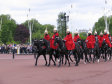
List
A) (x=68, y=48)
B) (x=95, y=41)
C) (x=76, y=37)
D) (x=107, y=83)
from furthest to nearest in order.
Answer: (x=95, y=41) < (x=76, y=37) < (x=68, y=48) < (x=107, y=83)

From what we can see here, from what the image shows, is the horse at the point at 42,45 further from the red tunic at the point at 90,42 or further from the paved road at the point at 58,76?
the red tunic at the point at 90,42

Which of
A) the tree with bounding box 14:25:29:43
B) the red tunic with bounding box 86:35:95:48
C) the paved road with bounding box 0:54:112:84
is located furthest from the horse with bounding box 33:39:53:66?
the tree with bounding box 14:25:29:43

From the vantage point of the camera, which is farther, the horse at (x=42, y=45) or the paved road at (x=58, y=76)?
the horse at (x=42, y=45)

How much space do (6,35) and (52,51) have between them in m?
63.1

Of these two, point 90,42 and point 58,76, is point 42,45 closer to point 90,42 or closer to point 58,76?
point 90,42

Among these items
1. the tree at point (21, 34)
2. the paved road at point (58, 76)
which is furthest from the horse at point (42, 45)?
the tree at point (21, 34)

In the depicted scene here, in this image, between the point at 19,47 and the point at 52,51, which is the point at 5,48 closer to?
the point at 19,47

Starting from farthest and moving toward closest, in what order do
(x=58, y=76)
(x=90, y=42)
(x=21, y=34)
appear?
(x=21, y=34) < (x=90, y=42) < (x=58, y=76)

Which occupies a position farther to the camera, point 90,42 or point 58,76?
point 90,42

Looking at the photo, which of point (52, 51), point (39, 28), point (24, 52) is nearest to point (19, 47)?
point (24, 52)

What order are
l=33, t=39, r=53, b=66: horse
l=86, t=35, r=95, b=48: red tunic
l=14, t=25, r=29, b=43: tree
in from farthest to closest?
1. l=14, t=25, r=29, b=43: tree
2. l=86, t=35, r=95, b=48: red tunic
3. l=33, t=39, r=53, b=66: horse

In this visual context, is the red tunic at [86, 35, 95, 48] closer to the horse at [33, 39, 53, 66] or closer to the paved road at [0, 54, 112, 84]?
the horse at [33, 39, 53, 66]

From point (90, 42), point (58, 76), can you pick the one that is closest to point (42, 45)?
point (90, 42)

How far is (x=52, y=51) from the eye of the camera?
19812 millimetres
